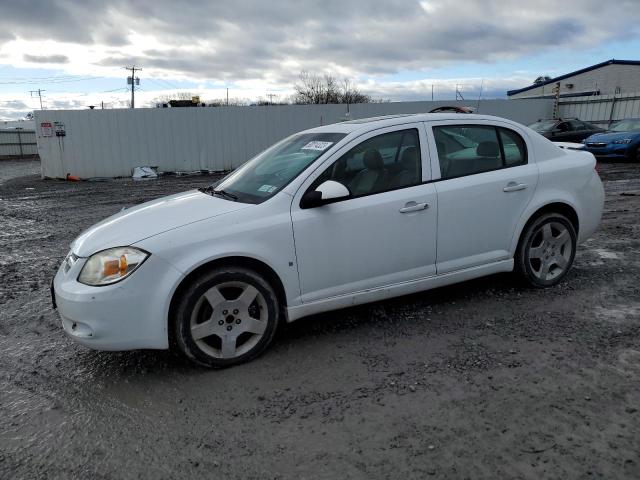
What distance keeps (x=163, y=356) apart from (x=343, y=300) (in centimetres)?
139

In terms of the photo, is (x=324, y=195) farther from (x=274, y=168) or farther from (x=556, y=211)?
(x=556, y=211)

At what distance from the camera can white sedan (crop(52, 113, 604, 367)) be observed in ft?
10.9

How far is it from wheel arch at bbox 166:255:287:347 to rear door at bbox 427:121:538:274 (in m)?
1.36

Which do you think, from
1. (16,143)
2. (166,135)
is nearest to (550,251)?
(166,135)

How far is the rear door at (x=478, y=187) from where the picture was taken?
4.19 meters

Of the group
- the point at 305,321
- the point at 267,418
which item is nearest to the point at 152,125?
the point at 305,321

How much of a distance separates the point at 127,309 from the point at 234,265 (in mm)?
732

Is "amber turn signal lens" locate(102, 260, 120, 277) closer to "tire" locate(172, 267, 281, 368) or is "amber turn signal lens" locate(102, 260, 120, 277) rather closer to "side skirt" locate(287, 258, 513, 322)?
"tire" locate(172, 267, 281, 368)

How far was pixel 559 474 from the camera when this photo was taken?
2.39 m

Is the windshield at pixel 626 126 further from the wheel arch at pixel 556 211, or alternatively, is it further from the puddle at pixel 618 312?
the puddle at pixel 618 312

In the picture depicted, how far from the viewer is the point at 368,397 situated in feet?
10.2

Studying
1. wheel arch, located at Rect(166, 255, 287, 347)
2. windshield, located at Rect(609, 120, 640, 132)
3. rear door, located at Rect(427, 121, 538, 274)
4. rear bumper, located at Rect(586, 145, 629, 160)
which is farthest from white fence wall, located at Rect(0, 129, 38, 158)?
rear door, located at Rect(427, 121, 538, 274)

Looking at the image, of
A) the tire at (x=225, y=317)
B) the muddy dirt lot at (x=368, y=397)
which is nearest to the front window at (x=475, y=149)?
the muddy dirt lot at (x=368, y=397)

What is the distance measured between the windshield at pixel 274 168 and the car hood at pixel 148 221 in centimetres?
18
